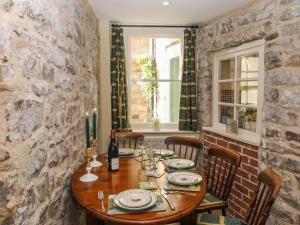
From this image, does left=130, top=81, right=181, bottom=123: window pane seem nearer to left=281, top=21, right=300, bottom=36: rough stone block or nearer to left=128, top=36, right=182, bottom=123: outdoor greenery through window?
left=128, top=36, right=182, bottom=123: outdoor greenery through window

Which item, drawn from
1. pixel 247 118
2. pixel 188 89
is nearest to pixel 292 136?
pixel 247 118

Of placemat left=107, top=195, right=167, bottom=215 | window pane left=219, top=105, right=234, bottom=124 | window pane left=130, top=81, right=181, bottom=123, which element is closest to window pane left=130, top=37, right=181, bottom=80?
window pane left=130, top=81, right=181, bottom=123

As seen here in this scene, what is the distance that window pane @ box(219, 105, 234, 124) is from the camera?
3111 millimetres

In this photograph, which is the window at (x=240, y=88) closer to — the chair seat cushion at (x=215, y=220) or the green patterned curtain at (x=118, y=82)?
the chair seat cushion at (x=215, y=220)

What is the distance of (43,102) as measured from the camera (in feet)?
4.09

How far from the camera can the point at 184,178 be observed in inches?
68.9

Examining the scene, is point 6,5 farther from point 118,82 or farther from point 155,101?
point 155,101

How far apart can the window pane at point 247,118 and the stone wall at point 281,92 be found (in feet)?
1.14

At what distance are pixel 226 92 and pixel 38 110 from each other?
2568 mm

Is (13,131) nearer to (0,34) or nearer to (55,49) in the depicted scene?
(0,34)

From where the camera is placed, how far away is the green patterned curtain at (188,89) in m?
3.50

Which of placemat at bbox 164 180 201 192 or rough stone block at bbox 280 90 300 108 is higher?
rough stone block at bbox 280 90 300 108

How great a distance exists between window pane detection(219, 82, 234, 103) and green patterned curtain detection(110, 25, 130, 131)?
134 centimetres

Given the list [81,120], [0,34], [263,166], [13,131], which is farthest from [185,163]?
[0,34]
